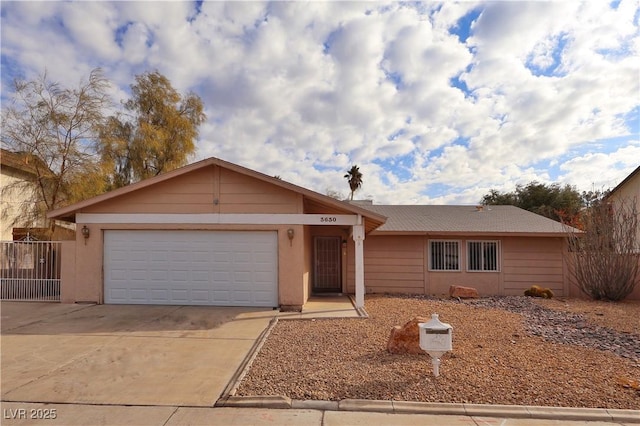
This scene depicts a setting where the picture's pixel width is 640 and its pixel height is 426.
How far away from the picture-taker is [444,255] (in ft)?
46.3

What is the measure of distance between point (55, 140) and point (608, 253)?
63.1 ft

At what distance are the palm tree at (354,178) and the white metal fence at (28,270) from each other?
2989 centimetres

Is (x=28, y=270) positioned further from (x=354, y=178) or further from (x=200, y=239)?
(x=354, y=178)

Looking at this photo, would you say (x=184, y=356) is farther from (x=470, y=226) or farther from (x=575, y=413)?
(x=470, y=226)

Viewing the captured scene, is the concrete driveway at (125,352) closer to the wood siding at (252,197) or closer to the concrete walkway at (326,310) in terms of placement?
the concrete walkway at (326,310)

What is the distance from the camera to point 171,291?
34.2 ft

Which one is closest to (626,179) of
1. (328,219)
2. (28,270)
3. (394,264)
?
(394,264)

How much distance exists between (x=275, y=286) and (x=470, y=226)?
7.84 m

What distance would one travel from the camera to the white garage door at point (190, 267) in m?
10.3

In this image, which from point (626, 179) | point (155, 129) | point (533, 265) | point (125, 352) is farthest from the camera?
point (626, 179)

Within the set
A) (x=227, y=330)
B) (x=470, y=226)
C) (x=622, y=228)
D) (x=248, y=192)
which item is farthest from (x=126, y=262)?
(x=622, y=228)

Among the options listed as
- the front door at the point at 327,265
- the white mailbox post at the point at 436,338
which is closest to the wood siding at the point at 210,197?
the front door at the point at 327,265

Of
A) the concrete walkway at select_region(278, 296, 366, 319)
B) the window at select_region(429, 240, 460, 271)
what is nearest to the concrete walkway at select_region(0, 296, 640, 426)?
the concrete walkway at select_region(278, 296, 366, 319)

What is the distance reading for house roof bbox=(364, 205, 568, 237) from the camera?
13445 mm
